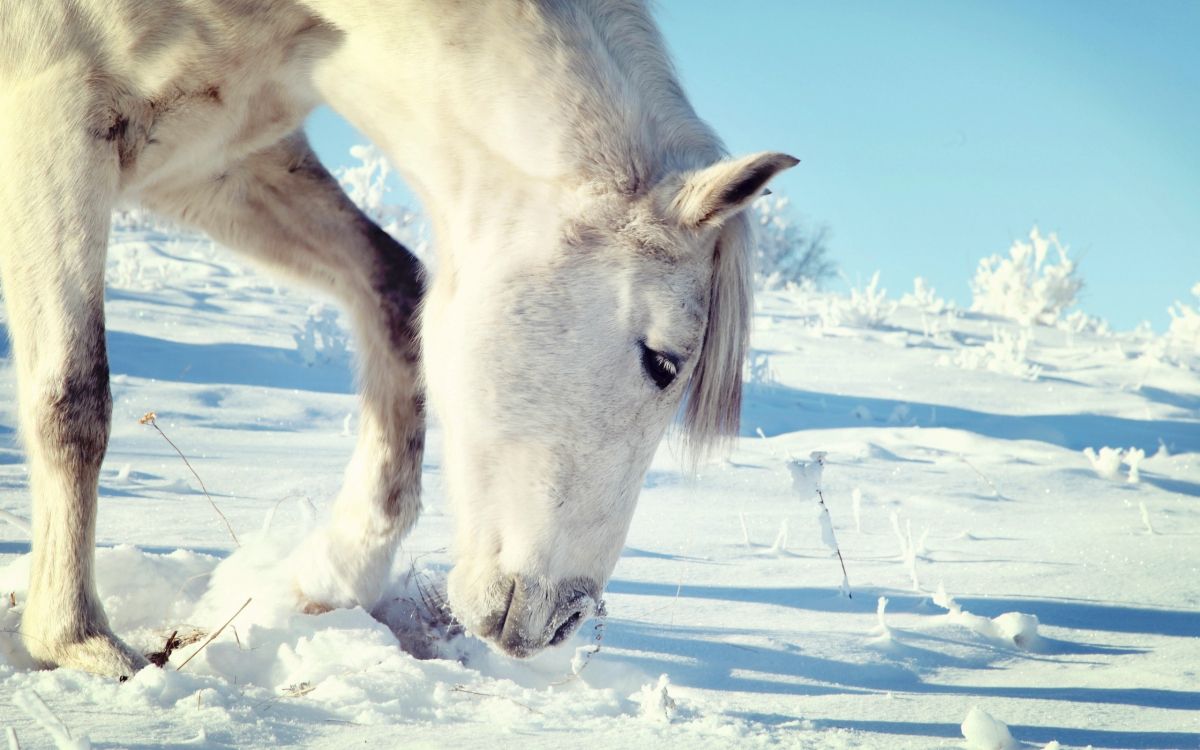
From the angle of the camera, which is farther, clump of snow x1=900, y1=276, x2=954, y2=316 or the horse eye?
clump of snow x1=900, y1=276, x2=954, y2=316

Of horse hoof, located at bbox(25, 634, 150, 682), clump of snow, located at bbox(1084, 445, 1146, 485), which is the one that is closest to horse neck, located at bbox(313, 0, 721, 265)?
horse hoof, located at bbox(25, 634, 150, 682)

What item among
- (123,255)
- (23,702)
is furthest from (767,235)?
(23,702)

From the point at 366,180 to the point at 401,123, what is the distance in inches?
427

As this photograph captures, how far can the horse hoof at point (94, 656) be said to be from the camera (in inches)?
73.9

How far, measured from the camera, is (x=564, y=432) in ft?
6.25

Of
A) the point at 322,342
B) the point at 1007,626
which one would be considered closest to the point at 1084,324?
the point at 322,342

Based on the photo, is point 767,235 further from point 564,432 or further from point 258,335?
Result: point 564,432

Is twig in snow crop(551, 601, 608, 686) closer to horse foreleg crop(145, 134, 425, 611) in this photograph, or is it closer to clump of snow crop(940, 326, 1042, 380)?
horse foreleg crop(145, 134, 425, 611)

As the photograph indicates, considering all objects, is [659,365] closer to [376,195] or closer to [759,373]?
[759,373]

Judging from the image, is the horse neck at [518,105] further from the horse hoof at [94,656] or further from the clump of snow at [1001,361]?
the clump of snow at [1001,361]

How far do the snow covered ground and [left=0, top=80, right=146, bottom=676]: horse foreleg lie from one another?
31cm

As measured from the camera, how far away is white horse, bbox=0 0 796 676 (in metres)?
1.90

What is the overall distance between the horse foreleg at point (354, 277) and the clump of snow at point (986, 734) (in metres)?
1.53

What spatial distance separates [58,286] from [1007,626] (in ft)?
7.90
